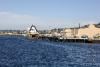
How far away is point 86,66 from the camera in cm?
5125

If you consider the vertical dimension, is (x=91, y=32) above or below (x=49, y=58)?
above

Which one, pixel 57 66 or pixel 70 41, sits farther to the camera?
pixel 70 41

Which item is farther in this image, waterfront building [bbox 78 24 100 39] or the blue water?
waterfront building [bbox 78 24 100 39]

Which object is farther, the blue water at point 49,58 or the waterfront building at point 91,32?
the waterfront building at point 91,32

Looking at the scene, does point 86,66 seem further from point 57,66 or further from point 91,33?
point 91,33

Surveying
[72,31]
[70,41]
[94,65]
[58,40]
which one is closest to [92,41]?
[70,41]

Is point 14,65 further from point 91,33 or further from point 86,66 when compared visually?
point 91,33

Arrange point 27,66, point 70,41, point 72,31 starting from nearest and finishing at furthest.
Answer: point 27,66, point 70,41, point 72,31

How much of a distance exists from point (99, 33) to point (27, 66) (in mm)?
125082

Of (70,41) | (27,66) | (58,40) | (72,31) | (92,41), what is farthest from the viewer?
(72,31)

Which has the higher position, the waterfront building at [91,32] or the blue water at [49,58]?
the waterfront building at [91,32]

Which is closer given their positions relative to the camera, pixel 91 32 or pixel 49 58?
pixel 49 58

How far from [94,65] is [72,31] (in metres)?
143

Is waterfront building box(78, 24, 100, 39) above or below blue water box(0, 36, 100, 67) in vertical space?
above
